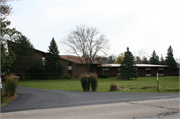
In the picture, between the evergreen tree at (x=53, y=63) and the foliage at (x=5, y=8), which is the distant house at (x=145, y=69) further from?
the foliage at (x=5, y=8)

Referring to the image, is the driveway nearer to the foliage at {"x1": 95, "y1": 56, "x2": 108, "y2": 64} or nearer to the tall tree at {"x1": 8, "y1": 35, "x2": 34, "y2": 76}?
the tall tree at {"x1": 8, "y1": 35, "x2": 34, "y2": 76}

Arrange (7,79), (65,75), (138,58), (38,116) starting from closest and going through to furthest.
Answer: (38,116)
(7,79)
(65,75)
(138,58)

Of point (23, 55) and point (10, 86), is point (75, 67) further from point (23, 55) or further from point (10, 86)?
point (10, 86)

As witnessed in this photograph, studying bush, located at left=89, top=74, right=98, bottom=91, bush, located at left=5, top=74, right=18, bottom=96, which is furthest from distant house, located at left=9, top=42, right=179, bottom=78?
bush, located at left=5, top=74, right=18, bottom=96

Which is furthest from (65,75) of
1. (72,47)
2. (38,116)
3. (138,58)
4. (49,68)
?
(138,58)

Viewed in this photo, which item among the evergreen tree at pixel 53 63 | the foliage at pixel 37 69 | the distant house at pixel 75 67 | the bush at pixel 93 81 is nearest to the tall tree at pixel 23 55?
the foliage at pixel 37 69

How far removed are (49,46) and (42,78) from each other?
930 cm

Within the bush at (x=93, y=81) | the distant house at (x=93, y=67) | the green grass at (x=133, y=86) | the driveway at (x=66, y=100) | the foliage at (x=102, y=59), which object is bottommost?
the green grass at (x=133, y=86)

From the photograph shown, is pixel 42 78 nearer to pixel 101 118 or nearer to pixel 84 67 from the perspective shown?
pixel 84 67

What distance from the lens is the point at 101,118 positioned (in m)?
5.71

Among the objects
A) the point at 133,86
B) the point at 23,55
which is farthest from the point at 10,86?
the point at 23,55

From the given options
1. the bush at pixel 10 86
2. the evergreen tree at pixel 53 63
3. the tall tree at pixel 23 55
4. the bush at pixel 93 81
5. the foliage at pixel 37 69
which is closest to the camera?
the bush at pixel 10 86

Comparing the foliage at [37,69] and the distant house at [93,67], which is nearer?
the foliage at [37,69]

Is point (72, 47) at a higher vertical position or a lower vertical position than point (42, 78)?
higher
